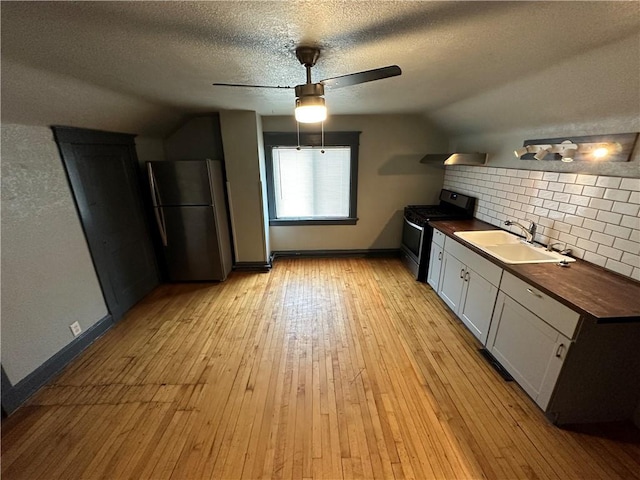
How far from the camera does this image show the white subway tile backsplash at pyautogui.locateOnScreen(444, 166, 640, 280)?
1.78 metres

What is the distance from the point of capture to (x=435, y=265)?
327 centimetres

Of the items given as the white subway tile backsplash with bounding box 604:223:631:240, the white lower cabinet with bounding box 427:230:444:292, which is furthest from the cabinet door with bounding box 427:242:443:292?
the white subway tile backsplash with bounding box 604:223:631:240

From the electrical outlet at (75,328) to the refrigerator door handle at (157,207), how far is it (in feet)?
4.34

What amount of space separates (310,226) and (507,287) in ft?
9.70

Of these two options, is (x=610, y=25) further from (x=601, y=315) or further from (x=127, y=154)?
(x=127, y=154)

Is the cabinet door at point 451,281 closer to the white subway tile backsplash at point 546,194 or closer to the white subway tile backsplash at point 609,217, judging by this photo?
the white subway tile backsplash at point 546,194

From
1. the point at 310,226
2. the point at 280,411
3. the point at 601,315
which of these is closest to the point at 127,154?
the point at 310,226

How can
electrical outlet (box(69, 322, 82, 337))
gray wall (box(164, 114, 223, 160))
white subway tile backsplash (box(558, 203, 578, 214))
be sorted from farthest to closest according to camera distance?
gray wall (box(164, 114, 223, 160))
electrical outlet (box(69, 322, 82, 337))
white subway tile backsplash (box(558, 203, 578, 214))

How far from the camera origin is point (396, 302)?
3195mm

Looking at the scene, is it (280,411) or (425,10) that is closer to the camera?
(425,10)

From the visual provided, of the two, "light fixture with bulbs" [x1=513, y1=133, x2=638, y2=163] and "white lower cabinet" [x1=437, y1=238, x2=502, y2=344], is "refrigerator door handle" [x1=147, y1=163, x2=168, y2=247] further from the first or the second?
"light fixture with bulbs" [x1=513, y1=133, x2=638, y2=163]

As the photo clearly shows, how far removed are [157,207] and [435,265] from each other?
3.60 metres

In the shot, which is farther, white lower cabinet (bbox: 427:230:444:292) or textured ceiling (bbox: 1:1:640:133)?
white lower cabinet (bbox: 427:230:444:292)

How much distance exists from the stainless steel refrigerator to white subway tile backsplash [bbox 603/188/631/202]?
379 cm
